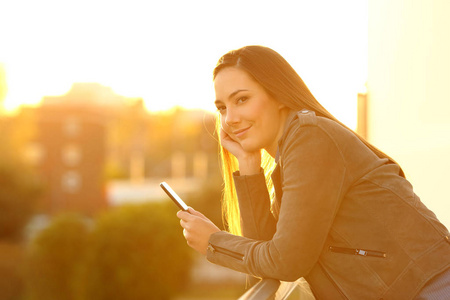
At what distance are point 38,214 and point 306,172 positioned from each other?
128 ft

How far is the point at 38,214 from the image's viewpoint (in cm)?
3850

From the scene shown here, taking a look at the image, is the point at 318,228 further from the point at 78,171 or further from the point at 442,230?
the point at 78,171

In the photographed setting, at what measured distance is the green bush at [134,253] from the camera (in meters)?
28.2

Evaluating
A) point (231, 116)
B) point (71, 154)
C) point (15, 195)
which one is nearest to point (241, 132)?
point (231, 116)

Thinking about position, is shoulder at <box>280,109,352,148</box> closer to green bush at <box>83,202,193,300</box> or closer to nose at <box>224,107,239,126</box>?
nose at <box>224,107,239,126</box>

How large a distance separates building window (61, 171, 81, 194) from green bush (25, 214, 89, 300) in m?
8.34

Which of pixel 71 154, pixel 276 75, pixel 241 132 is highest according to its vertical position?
pixel 276 75

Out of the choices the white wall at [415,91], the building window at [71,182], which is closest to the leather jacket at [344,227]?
the white wall at [415,91]

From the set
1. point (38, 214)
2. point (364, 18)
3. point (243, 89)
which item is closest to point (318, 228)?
point (243, 89)

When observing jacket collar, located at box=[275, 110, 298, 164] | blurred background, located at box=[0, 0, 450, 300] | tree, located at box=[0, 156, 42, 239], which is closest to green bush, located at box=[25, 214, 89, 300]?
blurred background, located at box=[0, 0, 450, 300]

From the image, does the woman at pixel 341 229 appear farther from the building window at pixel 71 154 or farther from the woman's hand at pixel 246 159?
the building window at pixel 71 154

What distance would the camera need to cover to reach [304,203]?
1.22 meters

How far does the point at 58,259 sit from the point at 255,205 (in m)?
30.7

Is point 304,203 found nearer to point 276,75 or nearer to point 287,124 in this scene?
point 287,124
